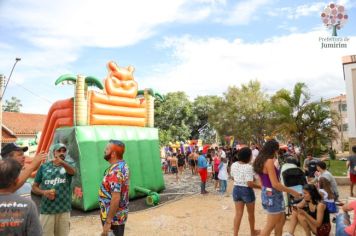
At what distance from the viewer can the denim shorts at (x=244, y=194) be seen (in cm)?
494

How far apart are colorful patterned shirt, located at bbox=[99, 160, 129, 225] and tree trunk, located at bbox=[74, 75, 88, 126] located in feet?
Answer: 17.7

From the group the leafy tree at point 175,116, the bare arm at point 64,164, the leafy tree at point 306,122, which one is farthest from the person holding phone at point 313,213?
the leafy tree at point 175,116

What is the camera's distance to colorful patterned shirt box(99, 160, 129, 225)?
337cm

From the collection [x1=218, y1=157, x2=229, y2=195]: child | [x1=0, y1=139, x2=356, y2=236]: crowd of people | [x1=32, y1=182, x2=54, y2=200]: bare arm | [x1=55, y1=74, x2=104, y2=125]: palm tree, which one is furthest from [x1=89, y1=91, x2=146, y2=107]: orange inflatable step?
[x1=32, y1=182, x2=54, y2=200]: bare arm

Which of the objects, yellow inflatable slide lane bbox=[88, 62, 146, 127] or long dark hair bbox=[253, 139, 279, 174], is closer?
long dark hair bbox=[253, 139, 279, 174]

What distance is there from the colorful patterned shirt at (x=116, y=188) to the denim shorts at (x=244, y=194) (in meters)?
2.09

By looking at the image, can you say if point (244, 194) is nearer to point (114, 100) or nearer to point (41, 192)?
point (41, 192)

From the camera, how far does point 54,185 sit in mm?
4082

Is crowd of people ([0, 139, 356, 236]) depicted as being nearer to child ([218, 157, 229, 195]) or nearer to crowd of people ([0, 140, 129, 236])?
crowd of people ([0, 140, 129, 236])

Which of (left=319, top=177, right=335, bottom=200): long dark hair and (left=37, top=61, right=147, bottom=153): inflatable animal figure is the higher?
(left=37, top=61, right=147, bottom=153): inflatable animal figure

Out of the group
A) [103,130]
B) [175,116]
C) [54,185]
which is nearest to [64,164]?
[54,185]

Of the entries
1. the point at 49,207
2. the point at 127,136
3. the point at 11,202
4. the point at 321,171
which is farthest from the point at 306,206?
the point at 127,136

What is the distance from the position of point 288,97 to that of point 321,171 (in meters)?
10.5

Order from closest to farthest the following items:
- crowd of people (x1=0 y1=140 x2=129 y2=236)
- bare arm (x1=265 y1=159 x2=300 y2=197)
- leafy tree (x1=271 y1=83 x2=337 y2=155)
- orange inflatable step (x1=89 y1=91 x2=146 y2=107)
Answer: crowd of people (x1=0 y1=140 x2=129 y2=236), bare arm (x1=265 y1=159 x2=300 y2=197), orange inflatable step (x1=89 y1=91 x2=146 y2=107), leafy tree (x1=271 y1=83 x2=337 y2=155)
